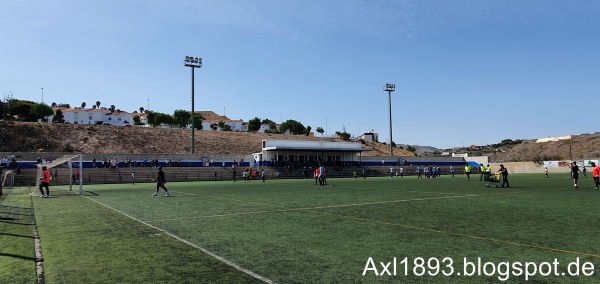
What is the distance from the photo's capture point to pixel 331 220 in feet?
39.8

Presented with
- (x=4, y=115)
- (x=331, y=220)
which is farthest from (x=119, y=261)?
(x=4, y=115)

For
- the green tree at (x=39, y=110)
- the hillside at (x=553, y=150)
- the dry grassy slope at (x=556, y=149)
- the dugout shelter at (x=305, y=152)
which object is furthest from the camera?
the dry grassy slope at (x=556, y=149)

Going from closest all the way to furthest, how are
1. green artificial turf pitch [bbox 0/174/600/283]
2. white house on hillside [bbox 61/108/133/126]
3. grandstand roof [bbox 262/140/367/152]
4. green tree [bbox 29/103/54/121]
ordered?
1. green artificial turf pitch [bbox 0/174/600/283]
2. grandstand roof [bbox 262/140/367/152]
3. green tree [bbox 29/103/54/121]
4. white house on hillside [bbox 61/108/133/126]

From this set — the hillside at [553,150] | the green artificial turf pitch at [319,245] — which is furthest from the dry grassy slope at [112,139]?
the green artificial turf pitch at [319,245]

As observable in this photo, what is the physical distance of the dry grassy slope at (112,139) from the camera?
81.4 meters

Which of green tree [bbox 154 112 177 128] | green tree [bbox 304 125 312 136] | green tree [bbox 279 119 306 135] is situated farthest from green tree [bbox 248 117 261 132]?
green tree [bbox 154 112 177 128]

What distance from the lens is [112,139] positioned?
302ft

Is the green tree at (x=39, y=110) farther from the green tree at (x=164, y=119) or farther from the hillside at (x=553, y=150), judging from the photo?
the hillside at (x=553, y=150)

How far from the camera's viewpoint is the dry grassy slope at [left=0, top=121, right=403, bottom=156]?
81375 mm

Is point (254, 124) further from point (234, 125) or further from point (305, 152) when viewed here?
point (305, 152)

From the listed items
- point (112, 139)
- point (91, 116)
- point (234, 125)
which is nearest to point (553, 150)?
point (234, 125)

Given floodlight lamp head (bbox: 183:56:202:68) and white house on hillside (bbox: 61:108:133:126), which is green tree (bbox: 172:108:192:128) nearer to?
white house on hillside (bbox: 61:108:133:126)

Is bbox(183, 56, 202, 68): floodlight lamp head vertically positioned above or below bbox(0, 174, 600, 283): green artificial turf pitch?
above

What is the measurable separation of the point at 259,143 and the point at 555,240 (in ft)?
337
